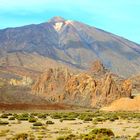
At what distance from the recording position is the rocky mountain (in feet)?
462

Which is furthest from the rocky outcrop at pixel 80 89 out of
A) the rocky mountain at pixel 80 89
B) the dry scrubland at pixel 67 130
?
the dry scrubland at pixel 67 130

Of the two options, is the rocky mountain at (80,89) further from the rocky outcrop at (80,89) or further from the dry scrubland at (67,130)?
the dry scrubland at (67,130)

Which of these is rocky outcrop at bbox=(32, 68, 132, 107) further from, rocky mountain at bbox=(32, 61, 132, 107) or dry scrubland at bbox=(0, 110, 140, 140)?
dry scrubland at bbox=(0, 110, 140, 140)

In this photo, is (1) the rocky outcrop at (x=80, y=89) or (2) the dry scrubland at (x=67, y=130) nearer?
(2) the dry scrubland at (x=67, y=130)

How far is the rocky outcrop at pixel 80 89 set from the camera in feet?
461

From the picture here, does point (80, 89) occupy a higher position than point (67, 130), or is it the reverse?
point (80, 89)

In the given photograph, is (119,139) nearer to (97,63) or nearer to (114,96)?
(114,96)

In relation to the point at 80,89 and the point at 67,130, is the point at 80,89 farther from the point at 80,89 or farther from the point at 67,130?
the point at 67,130

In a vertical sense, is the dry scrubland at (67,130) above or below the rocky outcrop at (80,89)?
below

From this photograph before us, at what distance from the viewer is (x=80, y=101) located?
148 metres

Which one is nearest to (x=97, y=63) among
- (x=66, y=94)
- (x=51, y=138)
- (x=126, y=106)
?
(x=66, y=94)

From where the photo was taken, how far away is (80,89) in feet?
490

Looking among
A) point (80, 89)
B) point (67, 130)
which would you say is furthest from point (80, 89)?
point (67, 130)

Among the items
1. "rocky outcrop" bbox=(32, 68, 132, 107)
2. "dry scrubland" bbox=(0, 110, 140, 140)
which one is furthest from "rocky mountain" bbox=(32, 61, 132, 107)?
"dry scrubland" bbox=(0, 110, 140, 140)
